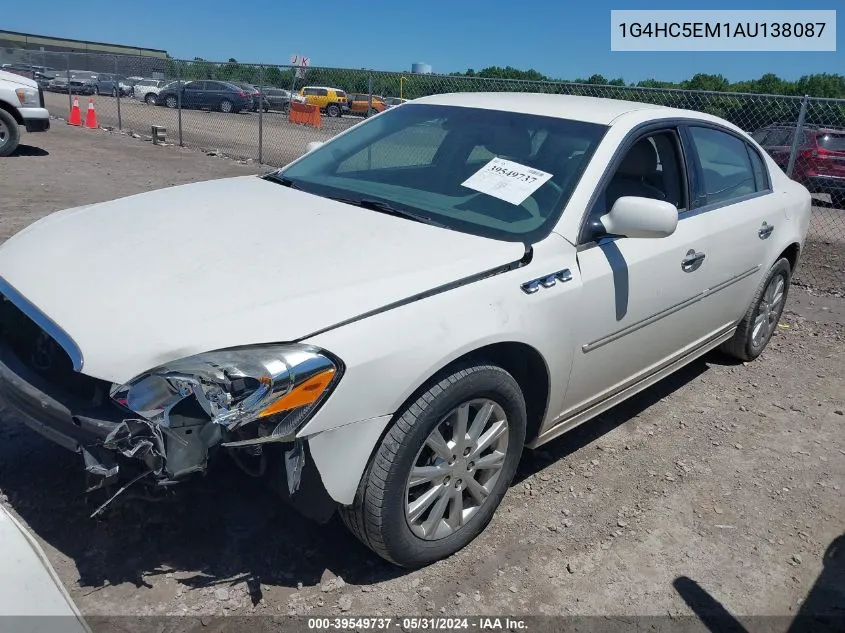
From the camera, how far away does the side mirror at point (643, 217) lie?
3020 mm

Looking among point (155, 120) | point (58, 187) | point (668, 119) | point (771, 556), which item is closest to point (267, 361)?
point (771, 556)

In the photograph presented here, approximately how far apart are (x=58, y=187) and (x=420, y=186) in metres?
7.97

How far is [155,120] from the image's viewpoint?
21.5 meters

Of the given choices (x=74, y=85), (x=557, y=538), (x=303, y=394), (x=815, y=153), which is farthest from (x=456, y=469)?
(x=74, y=85)

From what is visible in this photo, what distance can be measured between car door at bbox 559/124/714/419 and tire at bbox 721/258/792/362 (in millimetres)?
907

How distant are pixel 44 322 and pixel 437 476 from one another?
57.4 inches

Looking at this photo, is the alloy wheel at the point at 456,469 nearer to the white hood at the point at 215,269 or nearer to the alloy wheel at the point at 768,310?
the white hood at the point at 215,269

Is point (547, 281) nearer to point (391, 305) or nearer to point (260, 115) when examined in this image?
point (391, 305)

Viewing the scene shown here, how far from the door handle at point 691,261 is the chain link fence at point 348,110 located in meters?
4.61

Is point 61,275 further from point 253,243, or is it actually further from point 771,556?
point 771,556

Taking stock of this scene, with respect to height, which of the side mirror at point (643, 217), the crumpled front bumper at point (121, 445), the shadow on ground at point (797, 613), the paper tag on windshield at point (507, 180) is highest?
the paper tag on windshield at point (507, 180)

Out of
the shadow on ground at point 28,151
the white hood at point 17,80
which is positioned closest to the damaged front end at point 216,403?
the white hood at point 17,80

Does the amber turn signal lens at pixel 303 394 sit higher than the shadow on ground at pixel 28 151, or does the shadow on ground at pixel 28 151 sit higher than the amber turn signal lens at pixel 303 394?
the shadow on ground at pixel 28 151

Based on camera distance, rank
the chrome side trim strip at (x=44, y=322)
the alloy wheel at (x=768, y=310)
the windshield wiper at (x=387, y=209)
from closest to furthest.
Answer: the chrome side trim strip at (x=44, y=322), the windshield wiper at (x=387, y=209), the alloy wheel at (x=768, y=310)
